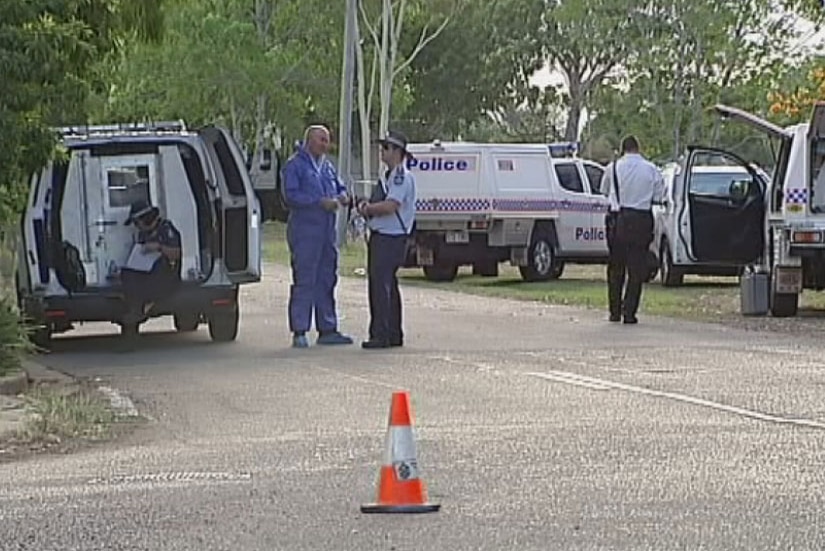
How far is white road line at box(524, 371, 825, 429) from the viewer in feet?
35.3

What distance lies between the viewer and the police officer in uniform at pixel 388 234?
15758 millimetres

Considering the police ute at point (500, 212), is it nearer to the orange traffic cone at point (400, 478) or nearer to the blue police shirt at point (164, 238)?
the blue police shirt at point (164, 238)

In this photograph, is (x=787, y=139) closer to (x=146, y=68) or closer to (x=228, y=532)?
(x=228, y=532)

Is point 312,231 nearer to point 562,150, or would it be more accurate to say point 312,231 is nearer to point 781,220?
point 781,220

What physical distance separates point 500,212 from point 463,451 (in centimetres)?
1891

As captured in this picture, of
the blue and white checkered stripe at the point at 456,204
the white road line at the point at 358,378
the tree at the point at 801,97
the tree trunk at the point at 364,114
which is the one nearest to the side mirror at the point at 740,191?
the blue and white checkered stripe at the point at 456,204

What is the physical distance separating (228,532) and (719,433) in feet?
11.8

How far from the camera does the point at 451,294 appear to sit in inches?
1007

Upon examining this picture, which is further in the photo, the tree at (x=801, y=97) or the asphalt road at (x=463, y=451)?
the tree at (x=801, y=97)

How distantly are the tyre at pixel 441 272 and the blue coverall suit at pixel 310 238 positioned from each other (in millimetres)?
12628

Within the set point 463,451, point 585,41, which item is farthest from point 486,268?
point 585,41

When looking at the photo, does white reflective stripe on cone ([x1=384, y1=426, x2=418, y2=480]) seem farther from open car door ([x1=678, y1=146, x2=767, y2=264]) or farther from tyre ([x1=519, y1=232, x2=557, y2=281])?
tyre ([x1=519, y1=232, x2=557, y2=281])

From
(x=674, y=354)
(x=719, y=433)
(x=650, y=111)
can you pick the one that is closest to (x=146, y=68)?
(x=650, y=111)

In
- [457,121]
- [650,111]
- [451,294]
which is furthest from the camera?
[457,121]
